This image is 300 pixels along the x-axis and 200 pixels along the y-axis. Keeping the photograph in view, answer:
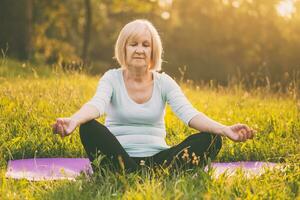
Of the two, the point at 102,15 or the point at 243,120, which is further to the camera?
the point at 102,15

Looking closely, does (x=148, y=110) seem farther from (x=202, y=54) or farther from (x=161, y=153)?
(x=202, y=54)

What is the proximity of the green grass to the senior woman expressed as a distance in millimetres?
177

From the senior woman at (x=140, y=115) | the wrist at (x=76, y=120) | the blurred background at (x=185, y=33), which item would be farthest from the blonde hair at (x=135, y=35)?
the blurred background at (x=185, y=33)

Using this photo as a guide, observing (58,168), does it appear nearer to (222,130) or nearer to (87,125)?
(87,125)

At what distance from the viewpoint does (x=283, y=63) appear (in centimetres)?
3241

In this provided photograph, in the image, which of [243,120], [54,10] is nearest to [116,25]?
[54,10]

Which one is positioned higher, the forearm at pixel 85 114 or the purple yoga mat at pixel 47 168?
the forearm at pixel 85 114

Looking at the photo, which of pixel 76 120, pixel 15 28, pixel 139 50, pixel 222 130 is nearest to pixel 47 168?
pixel 76 120

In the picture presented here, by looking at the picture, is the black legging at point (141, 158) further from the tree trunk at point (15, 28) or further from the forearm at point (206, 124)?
the tree trunk at point (15, 28)

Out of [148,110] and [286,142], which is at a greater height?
[148,110]

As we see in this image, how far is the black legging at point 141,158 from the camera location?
4.12 meters

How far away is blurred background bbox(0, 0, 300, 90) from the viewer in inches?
743

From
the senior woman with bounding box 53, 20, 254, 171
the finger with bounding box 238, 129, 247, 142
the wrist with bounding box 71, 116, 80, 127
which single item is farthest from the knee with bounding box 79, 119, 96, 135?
the finger with bounding box 238, 129, 247, 142

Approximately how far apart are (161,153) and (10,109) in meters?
2.32
